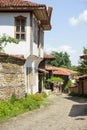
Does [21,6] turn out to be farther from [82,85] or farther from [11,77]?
[82,85]

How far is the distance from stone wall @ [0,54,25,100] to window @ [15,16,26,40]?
8.06ft

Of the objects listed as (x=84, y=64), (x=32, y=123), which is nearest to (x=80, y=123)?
(x=32, y=123)

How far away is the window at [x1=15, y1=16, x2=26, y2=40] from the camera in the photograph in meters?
23.9

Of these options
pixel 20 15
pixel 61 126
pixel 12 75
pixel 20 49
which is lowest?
pixel 61 126

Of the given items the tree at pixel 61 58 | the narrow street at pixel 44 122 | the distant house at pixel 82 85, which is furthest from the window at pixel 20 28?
the tree at pixel 61 58

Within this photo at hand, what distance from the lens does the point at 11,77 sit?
66.7ft

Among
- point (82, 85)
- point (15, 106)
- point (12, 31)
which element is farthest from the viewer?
point (82, 85)

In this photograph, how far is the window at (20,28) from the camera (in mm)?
23922

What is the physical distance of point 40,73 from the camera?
35.3m

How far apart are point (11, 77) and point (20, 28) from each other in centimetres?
478

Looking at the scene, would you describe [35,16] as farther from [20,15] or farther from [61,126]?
[61,126]

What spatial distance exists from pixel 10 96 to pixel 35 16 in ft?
25.1

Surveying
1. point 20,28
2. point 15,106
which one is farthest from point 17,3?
point 15,106

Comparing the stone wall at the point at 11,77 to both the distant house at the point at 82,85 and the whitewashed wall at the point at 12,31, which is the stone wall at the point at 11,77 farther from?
the distant house at the point at 82,85
